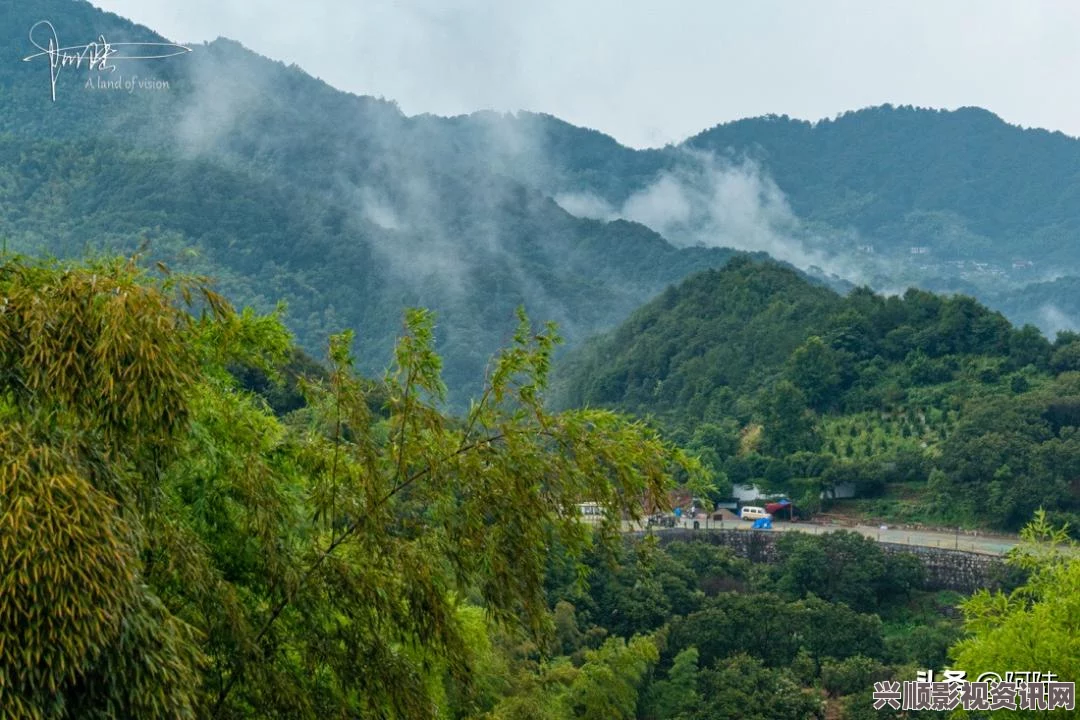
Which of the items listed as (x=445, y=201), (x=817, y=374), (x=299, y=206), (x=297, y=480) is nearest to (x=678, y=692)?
(x=297, y=480)

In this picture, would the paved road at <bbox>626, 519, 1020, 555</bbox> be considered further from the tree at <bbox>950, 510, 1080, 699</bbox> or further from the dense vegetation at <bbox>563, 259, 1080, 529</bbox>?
the tree at <bbox>950, 510, 1080, 699</bbox>

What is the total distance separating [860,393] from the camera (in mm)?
43062

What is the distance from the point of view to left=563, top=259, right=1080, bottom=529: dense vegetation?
33.9m

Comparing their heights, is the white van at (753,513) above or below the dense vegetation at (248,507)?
below

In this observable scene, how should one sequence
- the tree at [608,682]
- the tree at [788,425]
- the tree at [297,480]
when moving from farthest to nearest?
the tree at [788,425]
the tree at [608,682]
the tree at [297,480]

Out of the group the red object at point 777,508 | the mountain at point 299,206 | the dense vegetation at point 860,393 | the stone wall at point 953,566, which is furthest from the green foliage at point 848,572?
the mountain at point 299,206

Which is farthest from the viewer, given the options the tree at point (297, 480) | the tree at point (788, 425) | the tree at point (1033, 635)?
the tree at point (788, 425)

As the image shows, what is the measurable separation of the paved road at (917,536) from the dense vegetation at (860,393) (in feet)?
2.50

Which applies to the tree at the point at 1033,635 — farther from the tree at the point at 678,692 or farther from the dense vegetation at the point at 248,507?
the tree at the point at 678,692

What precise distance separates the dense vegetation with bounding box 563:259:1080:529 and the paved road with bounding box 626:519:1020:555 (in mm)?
761

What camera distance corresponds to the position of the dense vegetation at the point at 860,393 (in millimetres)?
33938

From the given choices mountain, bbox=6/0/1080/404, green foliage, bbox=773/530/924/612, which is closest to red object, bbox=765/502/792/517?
green foliage, bbox=773/530/924/612

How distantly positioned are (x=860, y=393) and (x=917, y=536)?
9740 millimetres

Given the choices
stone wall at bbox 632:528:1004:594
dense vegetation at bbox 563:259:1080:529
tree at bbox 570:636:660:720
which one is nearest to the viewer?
tree at bbox 570:636:660:720
